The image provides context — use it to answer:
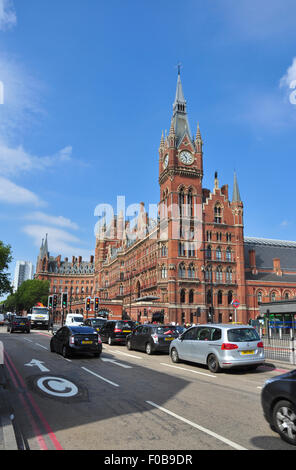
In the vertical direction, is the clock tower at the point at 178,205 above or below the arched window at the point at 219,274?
above

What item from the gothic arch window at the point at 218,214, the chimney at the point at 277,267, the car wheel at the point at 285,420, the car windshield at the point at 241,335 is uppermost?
the gothic arch window at the point at 218,214

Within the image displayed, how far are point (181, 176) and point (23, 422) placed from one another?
58619 millimetres

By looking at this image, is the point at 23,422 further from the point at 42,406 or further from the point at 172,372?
the point at 172,372

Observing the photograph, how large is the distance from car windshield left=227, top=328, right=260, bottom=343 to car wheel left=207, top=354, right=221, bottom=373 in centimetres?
100

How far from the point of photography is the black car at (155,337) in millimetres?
18281

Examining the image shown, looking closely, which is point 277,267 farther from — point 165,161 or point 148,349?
point 148,349

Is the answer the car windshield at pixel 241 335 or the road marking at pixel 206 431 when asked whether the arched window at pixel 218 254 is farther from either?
the road marking at pixel 206 431

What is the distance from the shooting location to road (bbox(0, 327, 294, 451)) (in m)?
5.53

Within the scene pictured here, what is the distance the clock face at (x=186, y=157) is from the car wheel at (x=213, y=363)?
2110 inches

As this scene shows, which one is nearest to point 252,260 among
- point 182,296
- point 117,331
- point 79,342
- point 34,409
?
point 182,296

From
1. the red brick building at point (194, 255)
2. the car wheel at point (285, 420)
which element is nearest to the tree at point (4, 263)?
the red brick building at point (194, 255)

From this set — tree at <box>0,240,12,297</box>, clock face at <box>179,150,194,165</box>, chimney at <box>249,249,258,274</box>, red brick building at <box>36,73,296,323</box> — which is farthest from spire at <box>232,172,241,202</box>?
tree at <box>0,240,12,297</box>

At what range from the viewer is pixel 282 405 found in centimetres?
566
